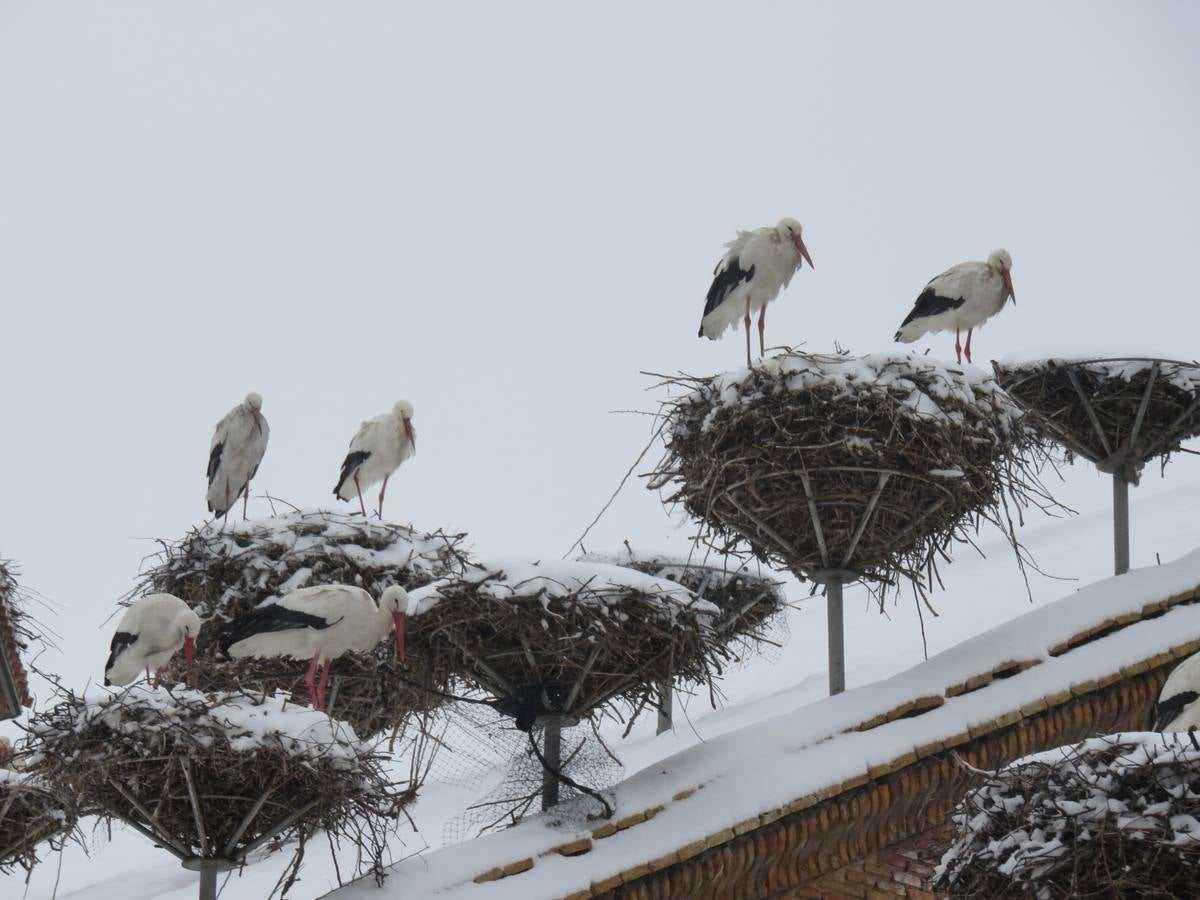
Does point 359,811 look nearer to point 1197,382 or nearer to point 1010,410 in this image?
point 1010,410

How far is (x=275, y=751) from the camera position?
19.9 ft

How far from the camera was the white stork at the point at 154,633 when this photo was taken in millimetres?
8250

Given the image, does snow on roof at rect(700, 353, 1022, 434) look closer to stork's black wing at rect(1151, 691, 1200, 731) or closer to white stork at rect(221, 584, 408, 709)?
white stork at rect(221, 584, 408, 709)

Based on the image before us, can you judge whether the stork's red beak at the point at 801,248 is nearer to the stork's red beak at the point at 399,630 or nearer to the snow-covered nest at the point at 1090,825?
the stork's red beak at the point at 399,630

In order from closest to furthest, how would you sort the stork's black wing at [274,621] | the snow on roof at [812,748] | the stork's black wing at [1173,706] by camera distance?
the stork's black wing at [1173,706]
the snow on roof at [812,748]
the stork's black wing at [274,621]

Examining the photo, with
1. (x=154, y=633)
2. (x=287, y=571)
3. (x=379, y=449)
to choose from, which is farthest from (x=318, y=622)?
(x=379, y=449)

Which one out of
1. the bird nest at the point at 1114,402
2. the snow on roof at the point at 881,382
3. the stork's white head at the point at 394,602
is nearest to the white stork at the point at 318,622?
the stork's white head at the point at 394,602

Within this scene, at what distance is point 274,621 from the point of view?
7.89 metres

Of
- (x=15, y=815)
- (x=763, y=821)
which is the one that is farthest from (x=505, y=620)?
(x=15, y=815)

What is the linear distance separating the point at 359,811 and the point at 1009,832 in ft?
9.31

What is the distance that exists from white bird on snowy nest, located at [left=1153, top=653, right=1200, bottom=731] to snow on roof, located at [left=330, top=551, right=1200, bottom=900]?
6.09ft

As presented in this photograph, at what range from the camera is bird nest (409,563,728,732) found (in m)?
6.89

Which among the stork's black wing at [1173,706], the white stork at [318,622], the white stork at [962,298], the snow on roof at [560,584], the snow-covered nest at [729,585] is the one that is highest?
the white stork at [962,298]

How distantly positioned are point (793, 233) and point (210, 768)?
564 centimetres
